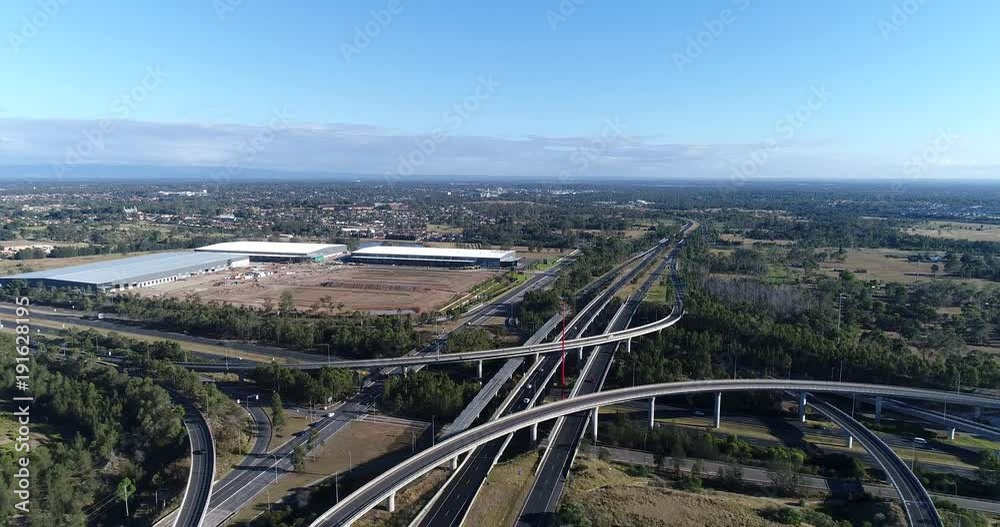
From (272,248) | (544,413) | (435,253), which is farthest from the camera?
(272,248)

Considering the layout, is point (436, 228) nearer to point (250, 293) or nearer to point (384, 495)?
point (250, 293)

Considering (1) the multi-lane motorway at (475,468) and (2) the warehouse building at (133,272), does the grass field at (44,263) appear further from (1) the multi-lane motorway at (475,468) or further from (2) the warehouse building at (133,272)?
(1) the multi-lane motorway at (475,468)

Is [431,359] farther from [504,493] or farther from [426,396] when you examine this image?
[504,493]

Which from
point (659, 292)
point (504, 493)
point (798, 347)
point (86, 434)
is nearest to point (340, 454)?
point (504, 493)

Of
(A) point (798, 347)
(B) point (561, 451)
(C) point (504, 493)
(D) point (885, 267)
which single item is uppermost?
(D) point (885, 267)

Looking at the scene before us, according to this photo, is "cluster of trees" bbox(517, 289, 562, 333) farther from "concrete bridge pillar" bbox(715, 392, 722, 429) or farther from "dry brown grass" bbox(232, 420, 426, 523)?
"dry brown grass" bbox(232, 420, 426, 523)

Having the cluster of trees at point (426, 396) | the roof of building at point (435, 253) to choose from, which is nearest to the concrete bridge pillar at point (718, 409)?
the cluster of trees at point (426, 396)
